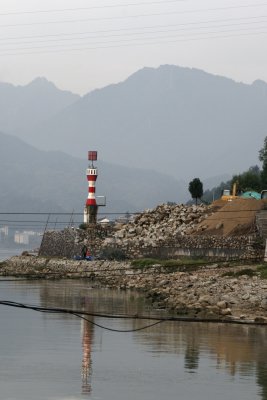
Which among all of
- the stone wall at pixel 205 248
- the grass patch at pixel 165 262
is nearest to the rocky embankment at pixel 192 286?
the grass patch at pixel 165 262

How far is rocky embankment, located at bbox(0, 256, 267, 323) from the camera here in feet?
160

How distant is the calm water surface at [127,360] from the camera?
1238 inches

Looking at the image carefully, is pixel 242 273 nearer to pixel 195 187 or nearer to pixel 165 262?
pixel 165 262

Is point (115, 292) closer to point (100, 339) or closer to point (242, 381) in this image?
point (100, 339)

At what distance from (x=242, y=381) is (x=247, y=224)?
48.7 meters

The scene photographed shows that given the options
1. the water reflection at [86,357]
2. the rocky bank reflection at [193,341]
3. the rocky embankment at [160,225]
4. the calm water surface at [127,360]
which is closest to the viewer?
the calm water surface at [127,360]

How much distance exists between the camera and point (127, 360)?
37.4 metres

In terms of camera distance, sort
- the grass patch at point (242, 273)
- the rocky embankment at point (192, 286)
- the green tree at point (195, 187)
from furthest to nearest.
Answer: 1. the green tree at point (195, 187)
2. the grass patch at point (242, 273)
3. the rocky embankment at point (192, 286)

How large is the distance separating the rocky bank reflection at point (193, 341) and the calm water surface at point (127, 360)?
0.10 feet

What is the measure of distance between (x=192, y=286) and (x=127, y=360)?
829 inches

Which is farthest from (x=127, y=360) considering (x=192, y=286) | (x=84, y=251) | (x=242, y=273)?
(x=84, y=251)

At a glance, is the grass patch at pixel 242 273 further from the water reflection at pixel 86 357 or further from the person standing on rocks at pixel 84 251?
the person standing on rocks at pixel 84 251

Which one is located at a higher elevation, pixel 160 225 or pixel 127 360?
pixel 160 225

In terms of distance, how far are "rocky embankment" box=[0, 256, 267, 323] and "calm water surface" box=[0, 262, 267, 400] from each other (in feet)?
4.44
